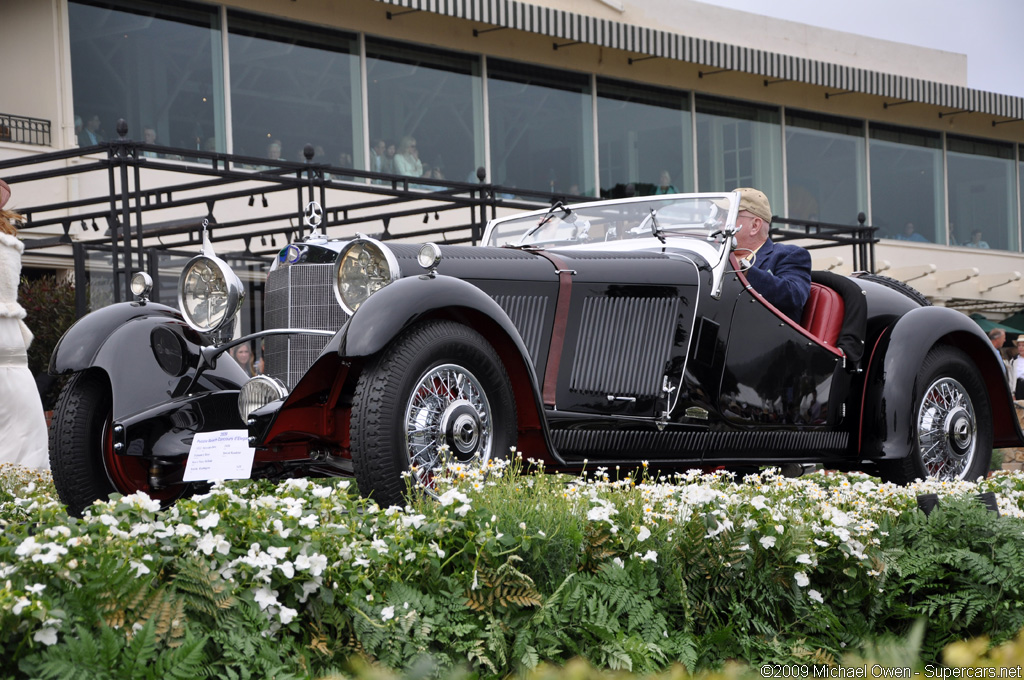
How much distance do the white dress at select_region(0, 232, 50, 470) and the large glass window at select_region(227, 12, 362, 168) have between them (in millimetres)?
9225

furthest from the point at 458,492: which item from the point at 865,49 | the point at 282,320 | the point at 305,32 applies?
the point at 865,49

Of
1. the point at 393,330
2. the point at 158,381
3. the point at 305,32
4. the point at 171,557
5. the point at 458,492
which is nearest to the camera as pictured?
the point at 171,557

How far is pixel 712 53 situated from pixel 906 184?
266 inches

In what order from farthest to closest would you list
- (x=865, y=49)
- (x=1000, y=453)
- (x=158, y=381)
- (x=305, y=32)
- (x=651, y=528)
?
(x=865, y=49) < (x=305, y=32) < (x=1000, y=453) < (x=158, y=381) < (x=651, y=528)

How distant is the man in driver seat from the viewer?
5.48m

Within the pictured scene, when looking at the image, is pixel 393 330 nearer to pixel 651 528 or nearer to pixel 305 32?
pixel 651 528

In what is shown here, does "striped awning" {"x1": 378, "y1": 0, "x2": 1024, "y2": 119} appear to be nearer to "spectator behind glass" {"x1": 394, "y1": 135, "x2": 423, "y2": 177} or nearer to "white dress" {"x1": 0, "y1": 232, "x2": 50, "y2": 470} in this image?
"spectator behind glass" {"x1": 394, "y1": 135, "x2": 423, "y2": 177}

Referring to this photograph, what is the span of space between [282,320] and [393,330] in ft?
4.43

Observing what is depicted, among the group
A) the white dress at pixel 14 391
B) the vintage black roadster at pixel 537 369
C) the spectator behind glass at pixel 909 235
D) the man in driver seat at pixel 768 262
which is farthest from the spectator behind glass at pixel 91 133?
the spectator behind glass at pixel 909 235

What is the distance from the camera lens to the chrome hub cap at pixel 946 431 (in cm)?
583

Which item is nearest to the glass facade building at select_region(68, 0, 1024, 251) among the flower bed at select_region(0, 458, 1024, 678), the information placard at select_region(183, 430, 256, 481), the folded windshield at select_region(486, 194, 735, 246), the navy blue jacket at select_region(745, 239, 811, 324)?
the folded windshield at select_region(486, 194, 735, 246)

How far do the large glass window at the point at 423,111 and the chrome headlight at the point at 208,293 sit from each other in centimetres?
1183

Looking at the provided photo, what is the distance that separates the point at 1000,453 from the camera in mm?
8570

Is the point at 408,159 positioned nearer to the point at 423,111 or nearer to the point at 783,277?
the point at 423,111
